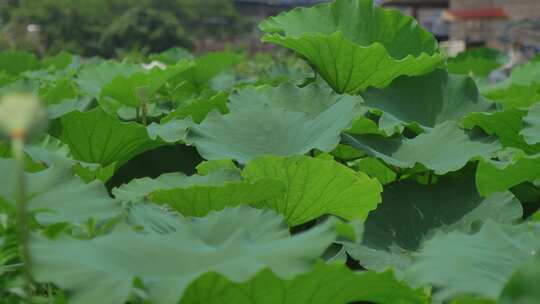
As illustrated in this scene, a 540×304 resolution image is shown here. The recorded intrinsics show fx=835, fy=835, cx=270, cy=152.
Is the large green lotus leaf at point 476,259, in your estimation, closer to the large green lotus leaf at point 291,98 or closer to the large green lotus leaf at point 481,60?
the large green lotus leaf at point 291,98

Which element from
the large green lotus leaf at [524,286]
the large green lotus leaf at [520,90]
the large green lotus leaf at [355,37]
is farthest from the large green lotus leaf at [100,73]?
the large green lotus leaf at [524,286]

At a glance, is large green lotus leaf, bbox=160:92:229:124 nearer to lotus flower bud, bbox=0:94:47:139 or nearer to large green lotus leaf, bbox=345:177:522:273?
large green lotus leaf, bbox=345:177:522:273

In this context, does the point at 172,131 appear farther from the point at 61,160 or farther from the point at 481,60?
the point at 481,60

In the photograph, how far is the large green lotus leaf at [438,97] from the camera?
0.95 m

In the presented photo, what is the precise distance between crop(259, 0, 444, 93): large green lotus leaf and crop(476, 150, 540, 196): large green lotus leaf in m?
0.22

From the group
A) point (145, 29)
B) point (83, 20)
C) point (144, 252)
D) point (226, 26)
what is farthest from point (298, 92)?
point (226, 26)

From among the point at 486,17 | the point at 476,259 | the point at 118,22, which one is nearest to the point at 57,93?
the point at 476,259

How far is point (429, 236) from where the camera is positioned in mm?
711

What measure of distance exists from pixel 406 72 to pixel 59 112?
1.24ft

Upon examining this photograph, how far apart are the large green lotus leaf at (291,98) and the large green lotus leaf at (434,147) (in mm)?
53

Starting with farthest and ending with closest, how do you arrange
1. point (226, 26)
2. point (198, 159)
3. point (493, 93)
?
point (226, 26) → point (493, 93) → point (198, 159)

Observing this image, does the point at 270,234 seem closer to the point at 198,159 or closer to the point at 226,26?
the point at 198,159

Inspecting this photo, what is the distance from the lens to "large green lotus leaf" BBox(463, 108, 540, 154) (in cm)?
83

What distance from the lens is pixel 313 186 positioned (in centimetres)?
65
